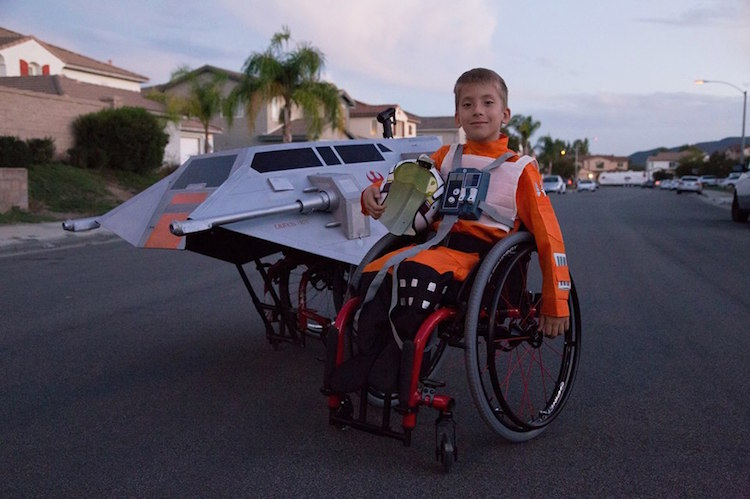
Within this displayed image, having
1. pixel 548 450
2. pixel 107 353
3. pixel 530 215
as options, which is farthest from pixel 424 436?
pixel 107 353

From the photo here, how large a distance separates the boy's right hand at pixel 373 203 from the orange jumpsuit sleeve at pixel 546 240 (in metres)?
0.66

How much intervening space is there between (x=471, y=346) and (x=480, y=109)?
118 cm

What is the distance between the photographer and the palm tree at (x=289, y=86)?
36.2 metres

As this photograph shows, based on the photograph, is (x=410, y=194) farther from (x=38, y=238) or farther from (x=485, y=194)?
(x=38, y=238)

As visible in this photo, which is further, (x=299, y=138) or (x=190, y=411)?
(x=299, y=138)

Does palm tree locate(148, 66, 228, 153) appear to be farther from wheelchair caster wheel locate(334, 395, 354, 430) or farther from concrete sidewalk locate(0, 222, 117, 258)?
wheelchair caster wheel locate(334, 395, 354, 430)

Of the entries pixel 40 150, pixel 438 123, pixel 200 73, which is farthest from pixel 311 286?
pixel 438 123

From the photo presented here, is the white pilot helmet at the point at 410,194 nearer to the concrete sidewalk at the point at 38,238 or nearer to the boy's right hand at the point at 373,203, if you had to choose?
the boy's right hand at the point at 373,203

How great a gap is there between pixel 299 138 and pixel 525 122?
4669 cm

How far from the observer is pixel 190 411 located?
4.19 metres

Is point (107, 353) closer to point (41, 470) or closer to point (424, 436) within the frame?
point (41, 470)

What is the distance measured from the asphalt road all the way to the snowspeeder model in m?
0.62

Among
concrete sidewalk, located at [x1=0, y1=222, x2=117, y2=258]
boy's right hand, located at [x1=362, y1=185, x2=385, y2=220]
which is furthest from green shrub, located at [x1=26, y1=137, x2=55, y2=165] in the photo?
boy's right hand, located at [x1=362, y1=185, x2=385, y2=220]

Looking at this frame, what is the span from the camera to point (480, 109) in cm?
365
